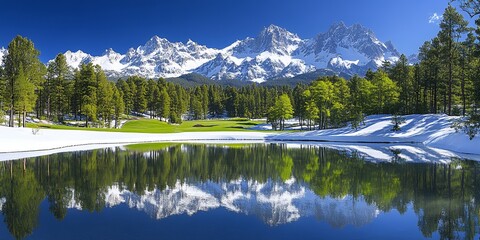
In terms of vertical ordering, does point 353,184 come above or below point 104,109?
below

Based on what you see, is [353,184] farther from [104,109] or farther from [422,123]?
[104,109]

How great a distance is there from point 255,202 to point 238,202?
1.83ft

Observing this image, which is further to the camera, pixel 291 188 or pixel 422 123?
pixel 422 123

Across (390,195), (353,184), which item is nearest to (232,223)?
(390,195)

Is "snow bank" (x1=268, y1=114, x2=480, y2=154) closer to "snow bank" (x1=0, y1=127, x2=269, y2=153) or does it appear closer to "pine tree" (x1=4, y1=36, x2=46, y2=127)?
"snow bank" (x1=0, y1=127, x2=269, y2=153)

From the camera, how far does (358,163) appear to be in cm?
2197

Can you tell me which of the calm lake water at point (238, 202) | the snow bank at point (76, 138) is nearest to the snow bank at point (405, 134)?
the snow bank at point (76, 138)

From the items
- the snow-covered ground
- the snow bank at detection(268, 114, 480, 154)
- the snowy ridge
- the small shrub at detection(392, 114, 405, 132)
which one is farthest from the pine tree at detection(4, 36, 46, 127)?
the small shrub at detection(392, 114, 405, 132)

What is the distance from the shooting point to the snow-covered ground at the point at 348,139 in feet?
93.3

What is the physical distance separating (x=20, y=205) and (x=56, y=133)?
29443 mm

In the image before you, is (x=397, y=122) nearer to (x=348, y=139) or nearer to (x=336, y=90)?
(x=348, y=139)

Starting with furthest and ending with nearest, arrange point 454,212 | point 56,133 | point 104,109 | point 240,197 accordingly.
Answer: point 104,109 < point 56,133 < point 240,197 < point 454,212

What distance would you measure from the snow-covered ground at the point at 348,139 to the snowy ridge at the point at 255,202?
1472cm

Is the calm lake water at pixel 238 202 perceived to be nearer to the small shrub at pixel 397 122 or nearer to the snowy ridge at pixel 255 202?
the snowy ridge at pixel 255 202
